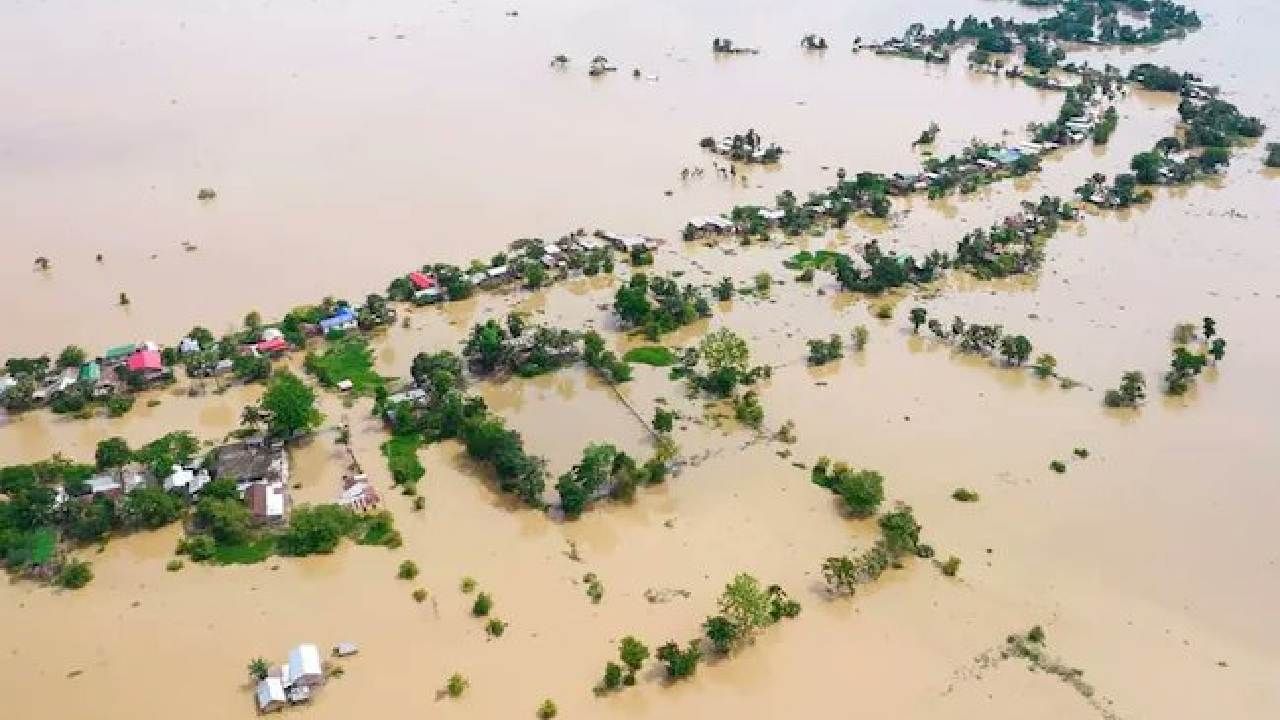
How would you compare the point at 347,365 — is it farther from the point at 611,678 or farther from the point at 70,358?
the point at 611,678

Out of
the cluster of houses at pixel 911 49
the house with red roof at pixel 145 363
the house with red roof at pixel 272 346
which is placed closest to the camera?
the house with red roof at pixel 145 363

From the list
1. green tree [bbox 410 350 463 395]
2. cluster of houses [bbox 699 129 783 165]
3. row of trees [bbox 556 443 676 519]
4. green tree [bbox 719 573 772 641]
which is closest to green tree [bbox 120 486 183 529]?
green tree [bbox 410 350 463 395]

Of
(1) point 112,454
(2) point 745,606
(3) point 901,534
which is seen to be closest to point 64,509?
(1) point 112,454

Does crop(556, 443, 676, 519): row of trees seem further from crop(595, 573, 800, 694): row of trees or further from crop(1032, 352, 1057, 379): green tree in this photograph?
crop(1032, 352, 1057, 379): green tree

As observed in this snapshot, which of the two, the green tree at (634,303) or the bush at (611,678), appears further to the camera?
the green tree at (634,303)

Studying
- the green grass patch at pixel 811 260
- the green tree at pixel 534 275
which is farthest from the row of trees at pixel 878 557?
the green tree at pixel 534 275

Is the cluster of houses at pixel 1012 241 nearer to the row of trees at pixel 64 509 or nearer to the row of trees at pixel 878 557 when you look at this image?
the row of trees at pixel 878 557
